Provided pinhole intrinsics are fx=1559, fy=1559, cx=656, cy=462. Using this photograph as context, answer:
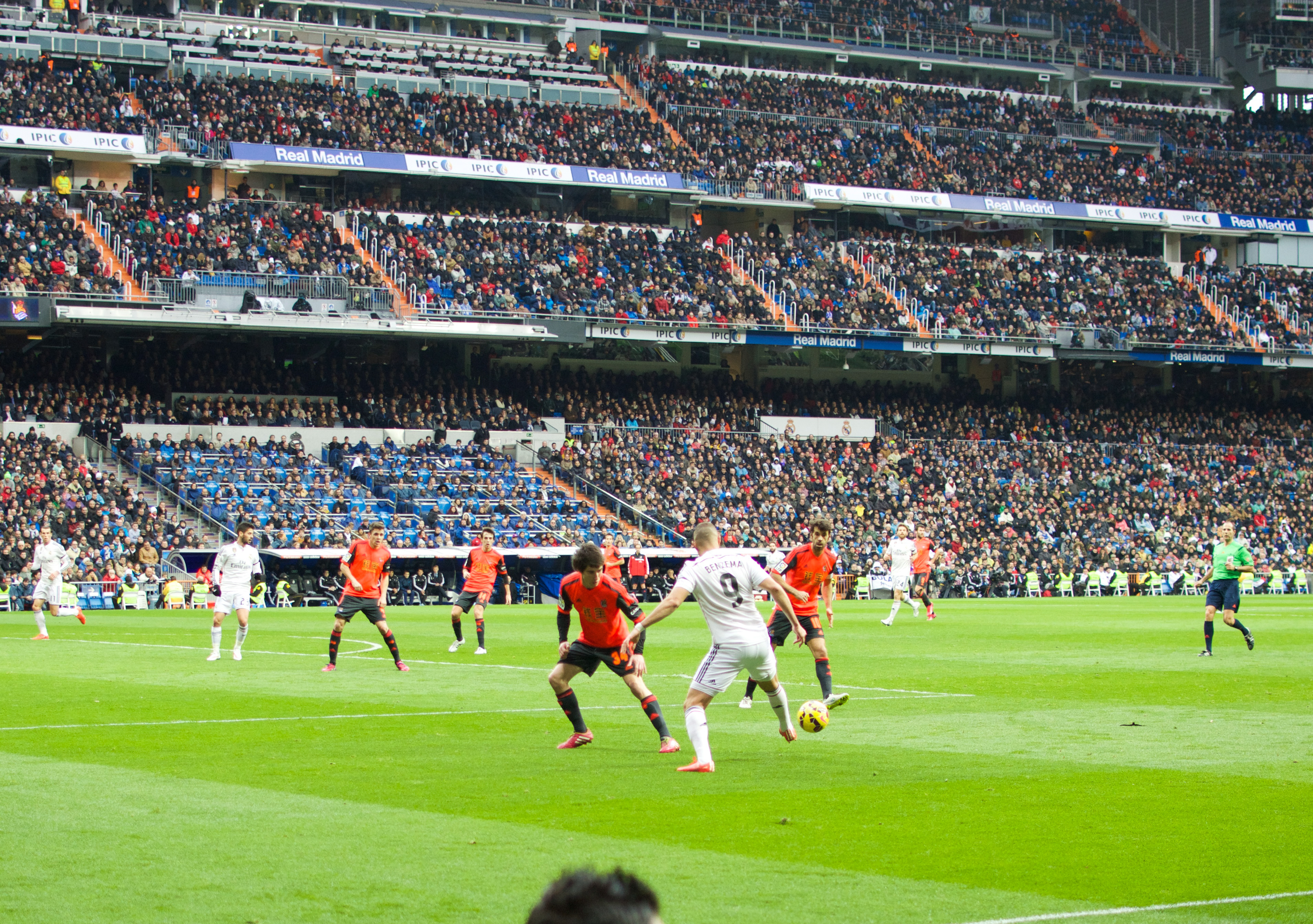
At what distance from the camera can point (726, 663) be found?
496 inches

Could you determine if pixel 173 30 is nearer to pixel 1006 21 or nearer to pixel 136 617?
pixel 136 617

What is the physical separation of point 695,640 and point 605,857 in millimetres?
21723

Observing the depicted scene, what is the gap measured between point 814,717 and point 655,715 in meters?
1.52

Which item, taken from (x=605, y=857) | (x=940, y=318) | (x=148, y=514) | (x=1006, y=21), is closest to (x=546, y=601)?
(x=148, y=514)

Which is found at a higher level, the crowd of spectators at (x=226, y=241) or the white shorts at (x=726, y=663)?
the crowd of spectators at (x=226, y=241)

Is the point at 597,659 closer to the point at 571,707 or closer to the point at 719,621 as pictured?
the point at 571,707

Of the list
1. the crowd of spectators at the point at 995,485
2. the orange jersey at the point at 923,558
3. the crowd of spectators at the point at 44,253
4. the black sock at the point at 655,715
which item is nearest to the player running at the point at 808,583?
the black sock at the point at 655,715

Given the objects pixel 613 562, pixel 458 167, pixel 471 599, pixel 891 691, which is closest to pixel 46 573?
pixel 471 599

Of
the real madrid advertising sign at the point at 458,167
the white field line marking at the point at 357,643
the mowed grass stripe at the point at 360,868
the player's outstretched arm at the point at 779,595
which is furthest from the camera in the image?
the real madrid advertising sign at the point at 458,167

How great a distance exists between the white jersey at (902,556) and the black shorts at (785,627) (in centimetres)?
1844

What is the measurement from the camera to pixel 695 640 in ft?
102

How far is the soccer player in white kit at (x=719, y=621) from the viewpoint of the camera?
12.6 m

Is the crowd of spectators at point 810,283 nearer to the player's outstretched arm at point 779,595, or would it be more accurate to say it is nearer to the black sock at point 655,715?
the black sock at point 655,715

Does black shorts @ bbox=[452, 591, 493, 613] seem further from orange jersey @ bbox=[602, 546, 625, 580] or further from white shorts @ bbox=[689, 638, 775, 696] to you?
white shorts @ bbox=[689, 638, 775, 696]
